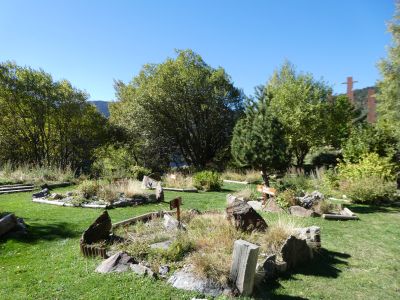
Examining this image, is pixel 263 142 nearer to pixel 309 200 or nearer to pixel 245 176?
pixel 309 200

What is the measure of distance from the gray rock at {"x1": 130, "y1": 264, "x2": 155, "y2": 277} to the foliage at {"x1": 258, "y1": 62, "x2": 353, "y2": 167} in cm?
1556

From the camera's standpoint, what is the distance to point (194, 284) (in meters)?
3.77

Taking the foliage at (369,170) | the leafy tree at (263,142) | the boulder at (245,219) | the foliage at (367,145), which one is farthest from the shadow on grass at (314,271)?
the foliage at (367,145)

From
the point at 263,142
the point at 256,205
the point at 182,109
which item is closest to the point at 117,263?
the point at 256,205

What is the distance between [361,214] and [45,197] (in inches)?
370

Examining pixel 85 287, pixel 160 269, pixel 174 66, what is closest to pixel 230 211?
pixel 160 269

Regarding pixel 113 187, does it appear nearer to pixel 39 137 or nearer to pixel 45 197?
Answer: pixel 45 197

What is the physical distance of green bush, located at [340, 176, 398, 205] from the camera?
9.48 metres

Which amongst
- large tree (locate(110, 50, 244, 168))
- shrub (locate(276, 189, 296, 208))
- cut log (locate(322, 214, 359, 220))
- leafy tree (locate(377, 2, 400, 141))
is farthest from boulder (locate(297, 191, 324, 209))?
large tree (locate(110, 50, 244, 168))

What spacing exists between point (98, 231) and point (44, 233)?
1697 millimetres

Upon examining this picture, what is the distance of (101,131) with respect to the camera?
20109 mm

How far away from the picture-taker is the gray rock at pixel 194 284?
12.1 ft

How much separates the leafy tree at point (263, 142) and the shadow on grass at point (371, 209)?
8.11 ft

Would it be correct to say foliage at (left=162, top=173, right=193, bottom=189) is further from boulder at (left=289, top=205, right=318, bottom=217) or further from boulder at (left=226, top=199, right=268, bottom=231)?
boulder at (left=226, top=199, right=268, bottom=231)
